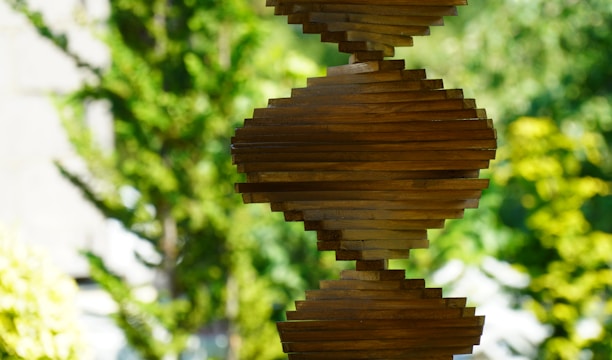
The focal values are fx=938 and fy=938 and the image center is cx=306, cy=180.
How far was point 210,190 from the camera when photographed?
3.49 meters

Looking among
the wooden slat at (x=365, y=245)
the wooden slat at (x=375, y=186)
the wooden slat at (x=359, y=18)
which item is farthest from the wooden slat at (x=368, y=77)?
the wooden slat at (x=365, y=245)

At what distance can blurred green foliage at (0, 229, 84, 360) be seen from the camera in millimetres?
2746

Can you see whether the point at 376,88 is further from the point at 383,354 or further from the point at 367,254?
the point at 383,354

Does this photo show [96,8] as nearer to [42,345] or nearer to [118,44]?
[118,44]

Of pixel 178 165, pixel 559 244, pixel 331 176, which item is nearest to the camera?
pixel 331 176

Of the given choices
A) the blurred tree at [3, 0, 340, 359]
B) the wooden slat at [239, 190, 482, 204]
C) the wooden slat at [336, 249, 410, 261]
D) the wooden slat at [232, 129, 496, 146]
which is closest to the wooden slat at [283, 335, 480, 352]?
the wooden slat at [336, 249, 410, 261]

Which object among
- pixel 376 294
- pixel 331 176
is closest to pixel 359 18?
pixel 331 176

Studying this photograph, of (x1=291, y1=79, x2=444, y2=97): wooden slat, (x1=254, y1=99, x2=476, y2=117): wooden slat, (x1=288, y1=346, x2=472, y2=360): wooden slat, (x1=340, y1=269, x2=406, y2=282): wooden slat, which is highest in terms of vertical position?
(x1=291, y1=79, x2=444, y2=97): wooden slat

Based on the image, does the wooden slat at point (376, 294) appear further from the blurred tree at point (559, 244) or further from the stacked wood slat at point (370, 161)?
the blurred tree at point (559, 244)

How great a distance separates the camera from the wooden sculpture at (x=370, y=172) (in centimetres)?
186

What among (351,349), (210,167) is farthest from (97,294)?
(351,349)

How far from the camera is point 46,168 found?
452cm

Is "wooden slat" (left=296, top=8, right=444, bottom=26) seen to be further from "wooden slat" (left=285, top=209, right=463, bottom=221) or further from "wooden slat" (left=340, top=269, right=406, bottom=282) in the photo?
"wooden slat" (left=340, top=269, right=406, bottom=282)

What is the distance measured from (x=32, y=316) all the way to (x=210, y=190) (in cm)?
92
